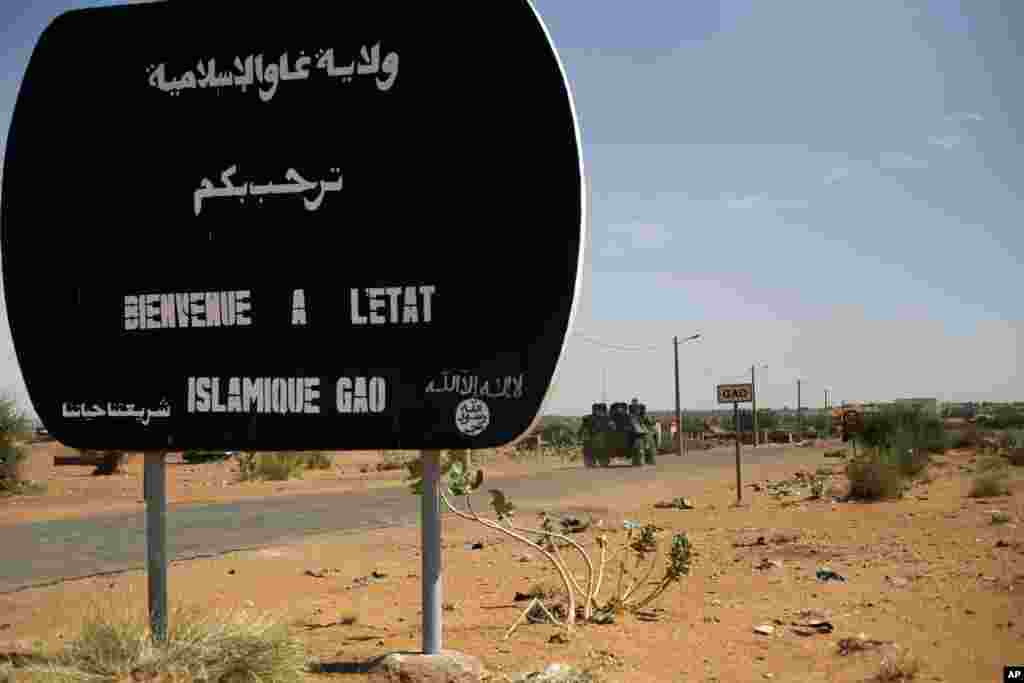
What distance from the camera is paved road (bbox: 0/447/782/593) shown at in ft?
37.4

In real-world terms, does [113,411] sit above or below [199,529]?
above

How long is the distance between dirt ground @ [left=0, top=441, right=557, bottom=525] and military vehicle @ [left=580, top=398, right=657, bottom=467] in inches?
342

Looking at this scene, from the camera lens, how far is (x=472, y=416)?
5.08 meters

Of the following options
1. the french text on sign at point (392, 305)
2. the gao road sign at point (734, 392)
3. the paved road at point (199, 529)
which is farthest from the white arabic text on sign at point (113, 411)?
the gao road sign at point (734, 392)

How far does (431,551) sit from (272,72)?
2968 millimetres

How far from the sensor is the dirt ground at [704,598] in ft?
20.5

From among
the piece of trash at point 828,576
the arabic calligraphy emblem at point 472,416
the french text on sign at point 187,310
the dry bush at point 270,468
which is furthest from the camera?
the dry bush at point 270,468

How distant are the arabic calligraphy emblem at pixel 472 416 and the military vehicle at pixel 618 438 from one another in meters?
31.7

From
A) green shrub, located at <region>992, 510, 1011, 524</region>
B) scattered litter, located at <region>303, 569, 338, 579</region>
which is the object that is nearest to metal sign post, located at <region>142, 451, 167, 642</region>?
scattered litter, located at <region>303, 569, 338, 579</region>

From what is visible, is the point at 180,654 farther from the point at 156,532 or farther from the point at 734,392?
the point at 734,392

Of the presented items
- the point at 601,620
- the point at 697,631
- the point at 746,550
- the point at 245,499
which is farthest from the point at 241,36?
the point at 245,499

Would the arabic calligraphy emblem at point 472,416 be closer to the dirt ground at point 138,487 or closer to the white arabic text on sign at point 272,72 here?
the white arabic text on sign at point 272,72

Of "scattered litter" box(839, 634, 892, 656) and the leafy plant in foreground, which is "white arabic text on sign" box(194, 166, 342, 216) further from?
"scattered litter" box(839, 634, 892, 656)

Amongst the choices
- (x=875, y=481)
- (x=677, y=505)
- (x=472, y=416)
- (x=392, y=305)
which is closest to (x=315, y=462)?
(x=677, y=505)
